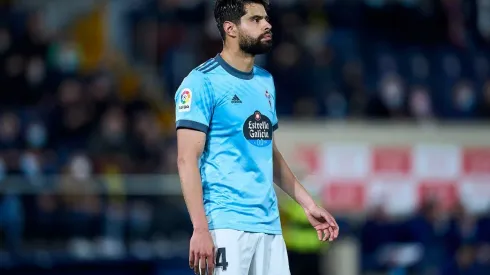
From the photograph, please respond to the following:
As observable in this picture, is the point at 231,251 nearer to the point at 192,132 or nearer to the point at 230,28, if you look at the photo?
the point at 192,132

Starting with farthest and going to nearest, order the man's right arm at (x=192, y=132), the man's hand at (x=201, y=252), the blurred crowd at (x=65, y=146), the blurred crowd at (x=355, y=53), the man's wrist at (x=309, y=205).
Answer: the blurred crowd at (x=355, y=53) → the blurred crowd at (x=65, y=146) → the man's wrist at (x=309, y=205) → the man's right arm at (x=192, y=132) → the man's hand at (x=201, y=252)

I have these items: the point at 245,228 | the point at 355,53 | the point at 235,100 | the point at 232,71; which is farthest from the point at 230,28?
the point at 355,53

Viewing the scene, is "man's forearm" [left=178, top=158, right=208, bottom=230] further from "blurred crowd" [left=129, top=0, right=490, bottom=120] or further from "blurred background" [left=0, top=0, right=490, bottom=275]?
"blurred crowd" [left=129, top=0, right=490, bottom=120]

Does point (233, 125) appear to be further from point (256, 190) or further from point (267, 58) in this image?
point (267, 58)

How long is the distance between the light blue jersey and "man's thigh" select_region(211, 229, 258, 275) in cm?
3

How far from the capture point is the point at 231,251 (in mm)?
5086

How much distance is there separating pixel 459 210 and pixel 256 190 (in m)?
9.18

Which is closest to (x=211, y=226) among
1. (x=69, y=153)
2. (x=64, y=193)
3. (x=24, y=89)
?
(x=64, y=193)

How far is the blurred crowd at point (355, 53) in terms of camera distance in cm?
1505

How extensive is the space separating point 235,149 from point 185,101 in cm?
32

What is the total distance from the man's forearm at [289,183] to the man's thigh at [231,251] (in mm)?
477

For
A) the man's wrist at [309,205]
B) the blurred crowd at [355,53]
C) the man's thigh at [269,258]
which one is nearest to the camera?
the man's thigh at [269,258]

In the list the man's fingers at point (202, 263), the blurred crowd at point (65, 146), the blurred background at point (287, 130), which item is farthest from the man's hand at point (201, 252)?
the blurred crowd at point (65, 146)

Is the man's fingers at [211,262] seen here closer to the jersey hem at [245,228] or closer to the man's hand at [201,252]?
the man's hand at [201,252]
